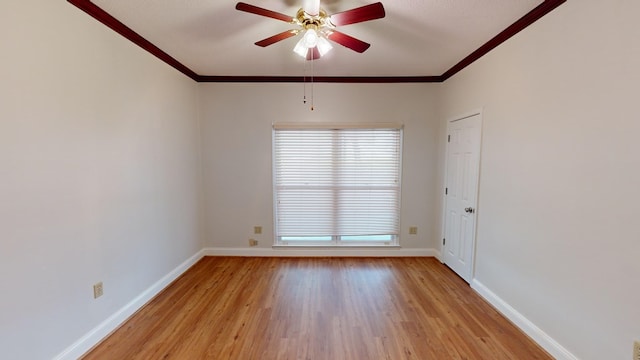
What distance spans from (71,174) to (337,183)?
2769 mm

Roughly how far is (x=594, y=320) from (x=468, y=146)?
6.07 ft

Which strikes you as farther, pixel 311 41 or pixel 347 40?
pixel 347 40

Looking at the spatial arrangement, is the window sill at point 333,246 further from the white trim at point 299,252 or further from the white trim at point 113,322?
the white trim at point 113,322

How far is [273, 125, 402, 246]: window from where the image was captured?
3.63m

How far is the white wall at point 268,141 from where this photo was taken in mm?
3572

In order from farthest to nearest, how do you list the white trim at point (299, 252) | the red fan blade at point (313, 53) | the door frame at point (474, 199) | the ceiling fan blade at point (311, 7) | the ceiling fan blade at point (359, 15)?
the white trim at point (299, 252)
the door frame at point (474, 199)
the red fan blade at point (313, 53)
the ceiling fan blade at point (311, 7)
the ceiling fan blade at point (359, 15)

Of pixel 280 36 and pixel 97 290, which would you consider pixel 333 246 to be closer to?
pixel 97 290

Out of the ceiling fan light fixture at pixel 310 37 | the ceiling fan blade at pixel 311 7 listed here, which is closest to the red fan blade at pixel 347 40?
the ceiling fan light fixture at pixel 310 37

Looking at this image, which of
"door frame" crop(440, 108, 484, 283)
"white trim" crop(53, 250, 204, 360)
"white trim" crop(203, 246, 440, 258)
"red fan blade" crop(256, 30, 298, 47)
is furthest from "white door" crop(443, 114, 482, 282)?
"white trim" crop(53, 250, 204, 360)

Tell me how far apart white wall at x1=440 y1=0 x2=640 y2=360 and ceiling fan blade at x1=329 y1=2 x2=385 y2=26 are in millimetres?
1333

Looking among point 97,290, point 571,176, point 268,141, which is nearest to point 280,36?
point 268,141

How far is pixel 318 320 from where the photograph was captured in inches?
88.4

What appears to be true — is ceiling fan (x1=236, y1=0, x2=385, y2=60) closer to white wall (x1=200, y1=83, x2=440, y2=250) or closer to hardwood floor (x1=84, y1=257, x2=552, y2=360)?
white wall (x1=200, y1=83, x2=440, y2=250)

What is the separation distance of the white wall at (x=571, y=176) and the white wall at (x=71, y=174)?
11.3 feet
